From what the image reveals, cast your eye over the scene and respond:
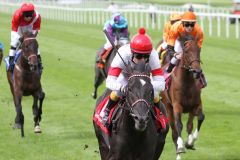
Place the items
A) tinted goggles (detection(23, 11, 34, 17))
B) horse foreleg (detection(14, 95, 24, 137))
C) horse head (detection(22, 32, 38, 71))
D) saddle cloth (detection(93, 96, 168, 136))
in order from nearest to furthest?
saddle cloth (detection(93, 96, 168, 136))
horse head (detection(22, 32, 38, 71))
horse foreleg (detection(14, 95, 24, 137))
tinted goggles (detection(23, 11, 34, 17))

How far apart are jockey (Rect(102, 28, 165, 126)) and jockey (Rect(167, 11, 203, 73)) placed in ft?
11.8

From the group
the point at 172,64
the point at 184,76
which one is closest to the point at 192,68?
the point at 184,76

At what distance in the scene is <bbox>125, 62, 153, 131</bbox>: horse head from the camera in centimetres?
769

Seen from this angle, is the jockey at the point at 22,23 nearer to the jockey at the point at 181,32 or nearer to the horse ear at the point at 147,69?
the jockey at the point at 181,32

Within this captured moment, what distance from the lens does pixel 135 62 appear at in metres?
8.35

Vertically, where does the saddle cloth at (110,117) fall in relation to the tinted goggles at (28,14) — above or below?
below

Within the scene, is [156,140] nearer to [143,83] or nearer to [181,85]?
[143,83]

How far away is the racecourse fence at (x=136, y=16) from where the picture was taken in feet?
110

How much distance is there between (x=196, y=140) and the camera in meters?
13.2

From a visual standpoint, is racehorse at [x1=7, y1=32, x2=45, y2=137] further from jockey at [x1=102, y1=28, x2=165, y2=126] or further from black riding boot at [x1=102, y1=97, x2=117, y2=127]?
jockey at [x1=102, y1=28, x2=165, y2=126]

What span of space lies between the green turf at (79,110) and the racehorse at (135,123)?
10.9 feet

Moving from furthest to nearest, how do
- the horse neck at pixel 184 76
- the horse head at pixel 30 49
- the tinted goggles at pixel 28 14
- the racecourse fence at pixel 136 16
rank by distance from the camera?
the racecourse fence at pixel 136 16, the tinted goggles at pixel 28 14, the horse head at pixel 30 49, the horse neck at pixel 184 76

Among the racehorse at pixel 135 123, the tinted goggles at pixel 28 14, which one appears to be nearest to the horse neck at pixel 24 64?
the tinted goggles at pixel 28 14

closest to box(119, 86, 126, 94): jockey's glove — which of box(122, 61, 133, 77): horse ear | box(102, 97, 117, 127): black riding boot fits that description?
box(122, 61, 133, 77): horse ear
